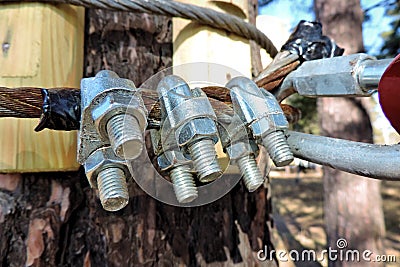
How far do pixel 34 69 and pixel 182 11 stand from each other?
0.65 ft

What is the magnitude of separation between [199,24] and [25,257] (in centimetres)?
39

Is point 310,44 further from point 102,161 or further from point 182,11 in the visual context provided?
point 102,161

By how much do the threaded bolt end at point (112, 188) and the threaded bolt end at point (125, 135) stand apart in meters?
0.03

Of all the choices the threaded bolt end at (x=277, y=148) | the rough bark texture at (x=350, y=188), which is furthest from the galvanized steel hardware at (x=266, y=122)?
the rough bark texture at (x=350, y=188)

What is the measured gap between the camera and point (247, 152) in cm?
37

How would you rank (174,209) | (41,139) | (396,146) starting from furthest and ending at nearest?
1. (174,209)
2. (41,139)
3. (396,146)

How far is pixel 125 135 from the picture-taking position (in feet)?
0.91

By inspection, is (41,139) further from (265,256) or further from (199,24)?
(265,256)

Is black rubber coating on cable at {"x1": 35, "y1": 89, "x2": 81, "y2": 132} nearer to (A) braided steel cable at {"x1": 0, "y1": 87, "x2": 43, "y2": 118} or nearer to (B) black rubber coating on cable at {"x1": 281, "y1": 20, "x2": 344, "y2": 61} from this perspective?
(A) braided steel cable at {"x1": 0, "y1": 87, "x2": 43, "y2": 118}

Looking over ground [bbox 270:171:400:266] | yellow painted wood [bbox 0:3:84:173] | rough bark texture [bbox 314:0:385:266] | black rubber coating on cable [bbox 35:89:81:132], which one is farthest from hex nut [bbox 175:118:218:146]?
ground [bbox 270:171:400:266]

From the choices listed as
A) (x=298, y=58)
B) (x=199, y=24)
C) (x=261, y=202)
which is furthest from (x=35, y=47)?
(x=261, y=202)

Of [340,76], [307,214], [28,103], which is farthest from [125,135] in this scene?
[307,214]

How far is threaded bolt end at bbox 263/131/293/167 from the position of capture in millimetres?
343

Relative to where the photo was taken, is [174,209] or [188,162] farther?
[174,209]
